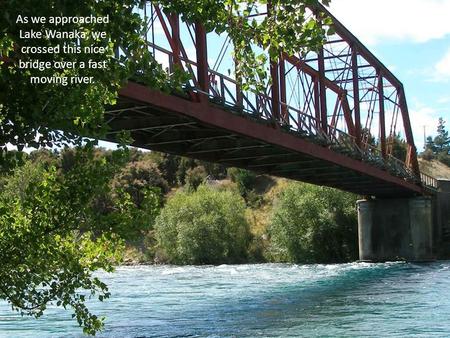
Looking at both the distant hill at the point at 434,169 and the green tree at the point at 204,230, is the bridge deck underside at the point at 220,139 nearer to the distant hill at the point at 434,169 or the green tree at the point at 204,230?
the green tree at the point at 204,230

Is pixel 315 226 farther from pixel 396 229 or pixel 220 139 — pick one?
pixel 220 139

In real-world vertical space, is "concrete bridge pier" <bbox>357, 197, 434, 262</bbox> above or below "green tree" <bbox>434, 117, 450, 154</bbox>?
below

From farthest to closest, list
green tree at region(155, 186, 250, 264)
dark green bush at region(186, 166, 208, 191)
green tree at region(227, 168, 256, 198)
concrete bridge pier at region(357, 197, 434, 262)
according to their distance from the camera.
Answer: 1. dark green bush at region(186, 166, 208, 191)
2. green tree at region(227, 168, 256, 198)
3. green tree at region(155, 186, 250, 264)
4. concrete bridge pier at region(357, 197, 434, 262)

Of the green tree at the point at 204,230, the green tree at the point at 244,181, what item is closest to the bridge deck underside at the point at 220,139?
the green tree at the point at 204,230

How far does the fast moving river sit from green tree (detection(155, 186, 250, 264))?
28.1 meters

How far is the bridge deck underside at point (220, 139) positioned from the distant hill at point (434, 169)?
59641 mm

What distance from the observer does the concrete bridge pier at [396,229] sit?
54.1 meters

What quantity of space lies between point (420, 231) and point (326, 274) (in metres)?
15.8

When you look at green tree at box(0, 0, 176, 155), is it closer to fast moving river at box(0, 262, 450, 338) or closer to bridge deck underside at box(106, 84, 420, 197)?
bridge deck underside at box(106, 84, 420, 197)

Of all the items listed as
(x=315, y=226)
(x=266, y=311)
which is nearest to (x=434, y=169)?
(x=315, y=226)

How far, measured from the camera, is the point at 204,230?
63.9 m

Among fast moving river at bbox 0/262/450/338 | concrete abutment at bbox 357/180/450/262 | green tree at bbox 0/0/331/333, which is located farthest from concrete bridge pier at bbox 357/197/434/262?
green tree at bbox 0/0/331/333

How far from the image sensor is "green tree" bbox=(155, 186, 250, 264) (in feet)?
207

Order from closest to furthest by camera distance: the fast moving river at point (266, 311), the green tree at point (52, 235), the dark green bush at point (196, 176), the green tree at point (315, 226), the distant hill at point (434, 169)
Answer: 1. the green tree at point (52, 235)
2. the fast moving river at point (266, 311)
3. the green tree at point (315, 226)
4. the distant hill at point (434, 169)
5. the dark green bush at point (196, 176)
